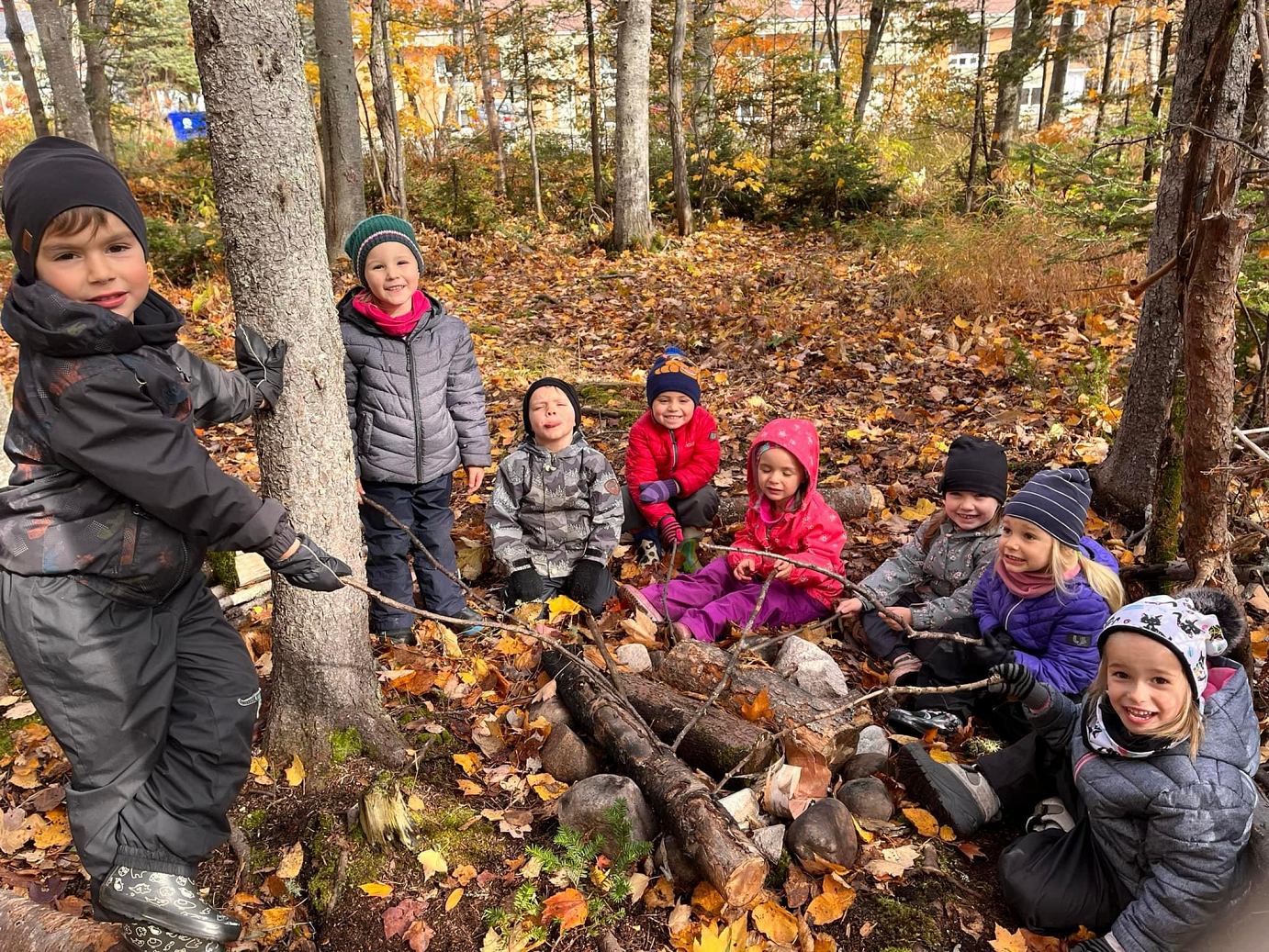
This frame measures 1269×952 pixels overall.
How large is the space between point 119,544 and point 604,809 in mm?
1659

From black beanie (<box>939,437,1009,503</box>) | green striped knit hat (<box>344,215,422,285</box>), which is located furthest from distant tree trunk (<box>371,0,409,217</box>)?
black beanie (<box>939,437,1009,503</box>)

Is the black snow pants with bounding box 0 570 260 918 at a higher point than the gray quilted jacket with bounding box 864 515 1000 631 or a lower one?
higher

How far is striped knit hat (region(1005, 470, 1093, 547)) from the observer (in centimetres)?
325

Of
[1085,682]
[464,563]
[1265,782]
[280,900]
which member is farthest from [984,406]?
[280,900]

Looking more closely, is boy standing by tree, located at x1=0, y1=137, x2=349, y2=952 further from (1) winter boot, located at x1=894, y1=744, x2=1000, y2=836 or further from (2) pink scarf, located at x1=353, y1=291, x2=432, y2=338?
(1) winter boot, located at x1=894, y1=744, x2=1000, y2=836

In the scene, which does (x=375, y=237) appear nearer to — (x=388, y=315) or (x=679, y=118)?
(x=388, y=315)

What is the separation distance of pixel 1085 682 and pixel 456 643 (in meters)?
2.77

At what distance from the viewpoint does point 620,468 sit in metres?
5.66

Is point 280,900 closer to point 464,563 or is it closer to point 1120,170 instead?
point 464,563

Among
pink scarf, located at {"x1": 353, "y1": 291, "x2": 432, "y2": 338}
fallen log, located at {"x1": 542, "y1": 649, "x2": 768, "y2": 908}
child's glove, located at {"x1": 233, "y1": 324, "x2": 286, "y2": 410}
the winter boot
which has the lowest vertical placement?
the winter boot

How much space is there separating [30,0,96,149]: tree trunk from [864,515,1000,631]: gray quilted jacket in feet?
42.8

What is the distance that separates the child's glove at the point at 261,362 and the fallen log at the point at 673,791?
4.31ft

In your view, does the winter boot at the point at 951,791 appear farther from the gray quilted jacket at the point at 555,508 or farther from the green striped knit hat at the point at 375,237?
the green striped knit hat at the point at 375,237

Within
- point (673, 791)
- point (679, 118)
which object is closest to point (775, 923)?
point (673, 791)
